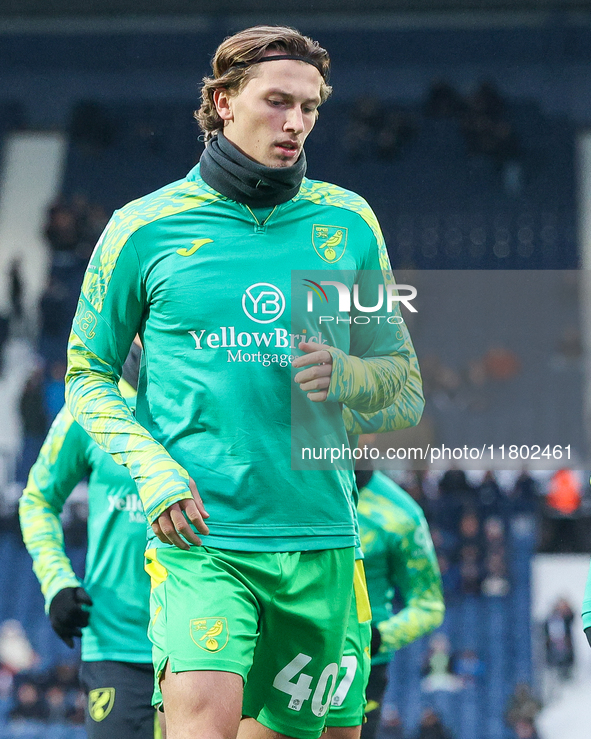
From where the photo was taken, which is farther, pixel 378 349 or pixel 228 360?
pixel 378 349

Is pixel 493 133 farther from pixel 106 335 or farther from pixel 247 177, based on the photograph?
pixel 106 335

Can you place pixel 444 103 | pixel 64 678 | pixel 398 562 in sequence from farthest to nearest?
1. pixel 444 103
2. pixel 64 678
3. pixel 398 562

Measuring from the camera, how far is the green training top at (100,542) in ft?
13.3

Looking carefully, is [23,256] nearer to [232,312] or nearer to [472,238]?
[472,238]

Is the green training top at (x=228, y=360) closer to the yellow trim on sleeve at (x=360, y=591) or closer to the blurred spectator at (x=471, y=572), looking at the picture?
the yellow trim on sleeve at (x=360, y=591)

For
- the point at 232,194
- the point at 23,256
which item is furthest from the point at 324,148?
the point at 232,194

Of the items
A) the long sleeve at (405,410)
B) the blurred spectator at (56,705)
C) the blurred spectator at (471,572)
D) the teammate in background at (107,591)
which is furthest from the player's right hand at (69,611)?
the blurred spectator at (471,572)

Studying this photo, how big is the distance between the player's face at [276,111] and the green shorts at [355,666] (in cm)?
112

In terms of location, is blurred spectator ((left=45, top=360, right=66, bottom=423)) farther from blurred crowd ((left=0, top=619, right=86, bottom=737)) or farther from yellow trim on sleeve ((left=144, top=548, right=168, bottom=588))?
yellow trim on sleeve ((left=144, top=548, right=168, bottom=588))

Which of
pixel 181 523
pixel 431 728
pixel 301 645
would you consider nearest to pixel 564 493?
pixel 431 728

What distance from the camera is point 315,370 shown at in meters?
2.76

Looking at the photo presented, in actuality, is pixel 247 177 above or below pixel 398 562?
above

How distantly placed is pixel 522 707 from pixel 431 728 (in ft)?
3.28

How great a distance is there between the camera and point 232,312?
2887 millimetres
